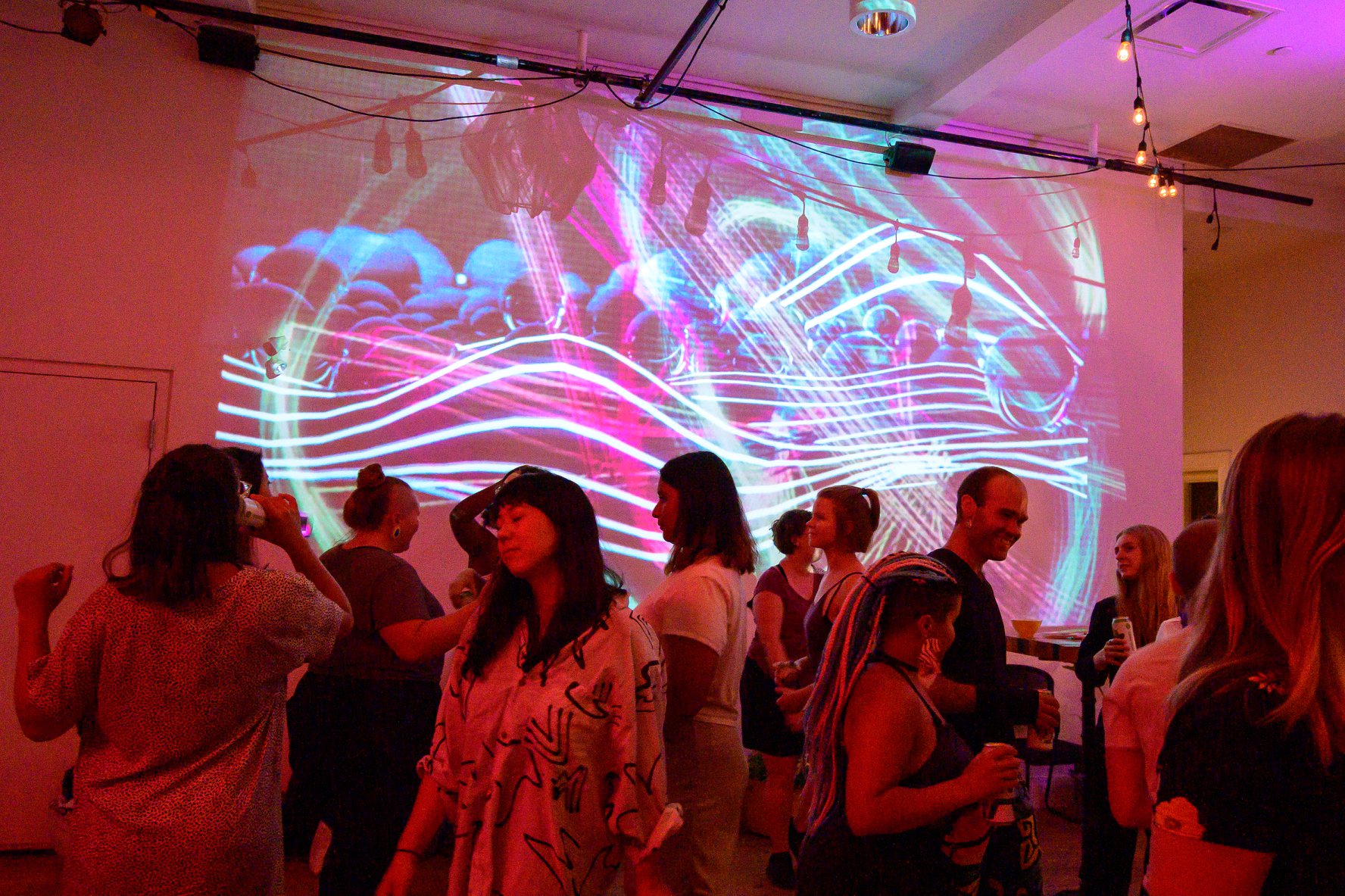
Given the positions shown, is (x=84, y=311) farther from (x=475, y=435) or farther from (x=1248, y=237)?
(x=1248, y=237)

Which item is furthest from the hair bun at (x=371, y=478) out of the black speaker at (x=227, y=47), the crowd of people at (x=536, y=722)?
the black speaker at (x=227, y=47)

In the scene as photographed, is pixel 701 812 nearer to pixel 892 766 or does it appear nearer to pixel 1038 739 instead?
pixel 892 766

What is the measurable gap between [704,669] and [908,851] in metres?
0.63

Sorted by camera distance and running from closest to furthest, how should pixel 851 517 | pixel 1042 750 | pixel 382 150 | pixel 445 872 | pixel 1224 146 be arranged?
pixel 1042 750
pixel 851 517
pixel 445 872
pixel 382 150
pixel 1224 146

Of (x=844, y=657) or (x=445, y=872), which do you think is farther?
(x=445, y=872)

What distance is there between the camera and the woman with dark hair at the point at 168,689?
5.77ft

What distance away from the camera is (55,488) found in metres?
4.44

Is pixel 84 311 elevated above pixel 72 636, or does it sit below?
above

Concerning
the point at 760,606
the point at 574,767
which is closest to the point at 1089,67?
the point at 760,606

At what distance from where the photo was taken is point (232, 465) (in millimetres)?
1904

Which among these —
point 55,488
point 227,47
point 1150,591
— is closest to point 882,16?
point 1150,591

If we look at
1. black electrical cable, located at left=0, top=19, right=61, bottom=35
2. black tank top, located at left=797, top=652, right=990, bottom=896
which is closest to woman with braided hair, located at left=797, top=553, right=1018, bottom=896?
black tank top, located at left=797, top=652, right=990, bottom=896

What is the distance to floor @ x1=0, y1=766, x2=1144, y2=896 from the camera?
387 centimetres

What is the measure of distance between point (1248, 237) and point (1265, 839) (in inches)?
308
